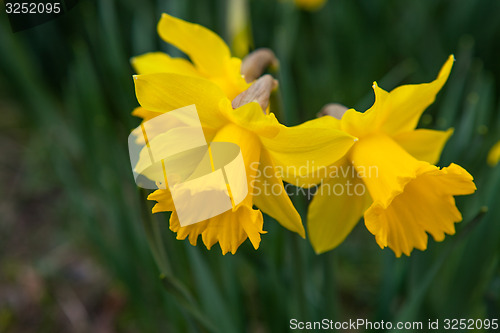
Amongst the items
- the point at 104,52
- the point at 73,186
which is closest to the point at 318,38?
the point at 104,52

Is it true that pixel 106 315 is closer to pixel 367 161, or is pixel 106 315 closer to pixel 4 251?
pixel 4 251

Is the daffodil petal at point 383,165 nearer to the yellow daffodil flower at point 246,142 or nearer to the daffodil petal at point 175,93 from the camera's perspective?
the yellow daffodil flower at point 246,142

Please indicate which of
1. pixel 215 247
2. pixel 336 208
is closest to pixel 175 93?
pixel 336 208

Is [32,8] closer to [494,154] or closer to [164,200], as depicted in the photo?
[164,200]

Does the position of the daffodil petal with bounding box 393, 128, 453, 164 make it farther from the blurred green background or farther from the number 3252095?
the number 3252095

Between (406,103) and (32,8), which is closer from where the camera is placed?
(406,103)

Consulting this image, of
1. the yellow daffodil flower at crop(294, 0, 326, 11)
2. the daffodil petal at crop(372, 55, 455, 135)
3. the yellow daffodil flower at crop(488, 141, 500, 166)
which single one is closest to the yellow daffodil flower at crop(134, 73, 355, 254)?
the daffodil petal at crop(372, 55, 455, 135)
